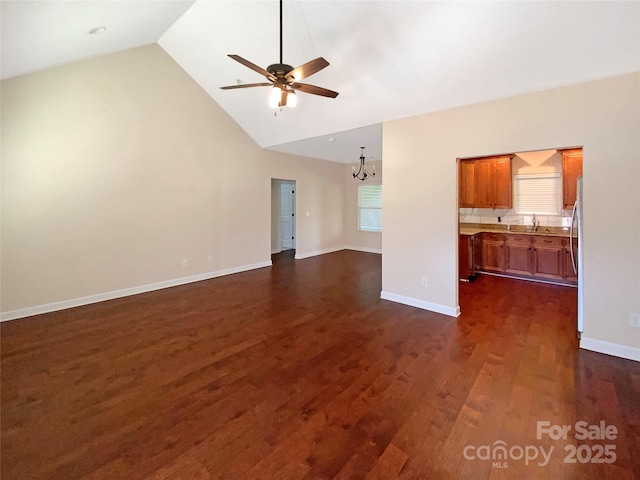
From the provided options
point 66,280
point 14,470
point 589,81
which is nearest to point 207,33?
point 66,280

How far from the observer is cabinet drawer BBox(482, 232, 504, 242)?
5769mm

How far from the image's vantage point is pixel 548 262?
5.23 meters

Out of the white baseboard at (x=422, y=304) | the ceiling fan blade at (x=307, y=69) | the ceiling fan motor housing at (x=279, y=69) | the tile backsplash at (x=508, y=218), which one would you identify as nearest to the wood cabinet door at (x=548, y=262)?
the tile backsplash at (x=508, y=218)

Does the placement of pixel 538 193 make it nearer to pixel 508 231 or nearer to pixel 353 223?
pixel 508 231

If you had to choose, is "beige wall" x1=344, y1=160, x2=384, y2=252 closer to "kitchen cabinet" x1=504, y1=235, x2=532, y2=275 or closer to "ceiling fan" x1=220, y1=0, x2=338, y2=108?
→ "kitchen cabinet" x1=504, y1=235, x2=532, y2=275

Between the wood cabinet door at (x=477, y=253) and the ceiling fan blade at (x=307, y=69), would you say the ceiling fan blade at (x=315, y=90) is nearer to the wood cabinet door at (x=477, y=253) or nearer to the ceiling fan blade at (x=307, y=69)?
the ceiling fan blade at (x=307, y=69)

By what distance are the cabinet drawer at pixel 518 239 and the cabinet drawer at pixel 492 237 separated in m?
0.12

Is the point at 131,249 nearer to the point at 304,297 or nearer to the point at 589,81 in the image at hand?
the point at 304,297

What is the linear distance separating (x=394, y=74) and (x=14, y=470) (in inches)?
180

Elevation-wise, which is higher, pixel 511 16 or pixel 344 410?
pixel 511 16

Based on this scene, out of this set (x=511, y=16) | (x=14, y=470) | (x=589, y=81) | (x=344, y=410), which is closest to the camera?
(x=14, y=470)

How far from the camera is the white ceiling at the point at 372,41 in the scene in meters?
2.44

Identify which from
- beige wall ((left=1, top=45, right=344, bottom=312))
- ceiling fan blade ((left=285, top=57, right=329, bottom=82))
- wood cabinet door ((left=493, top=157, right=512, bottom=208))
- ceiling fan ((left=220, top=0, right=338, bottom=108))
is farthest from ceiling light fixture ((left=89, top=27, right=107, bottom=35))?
wood cabinet door ((left=493, top=157, right=512, bottom=208))

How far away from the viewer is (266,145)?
21.0 feet
